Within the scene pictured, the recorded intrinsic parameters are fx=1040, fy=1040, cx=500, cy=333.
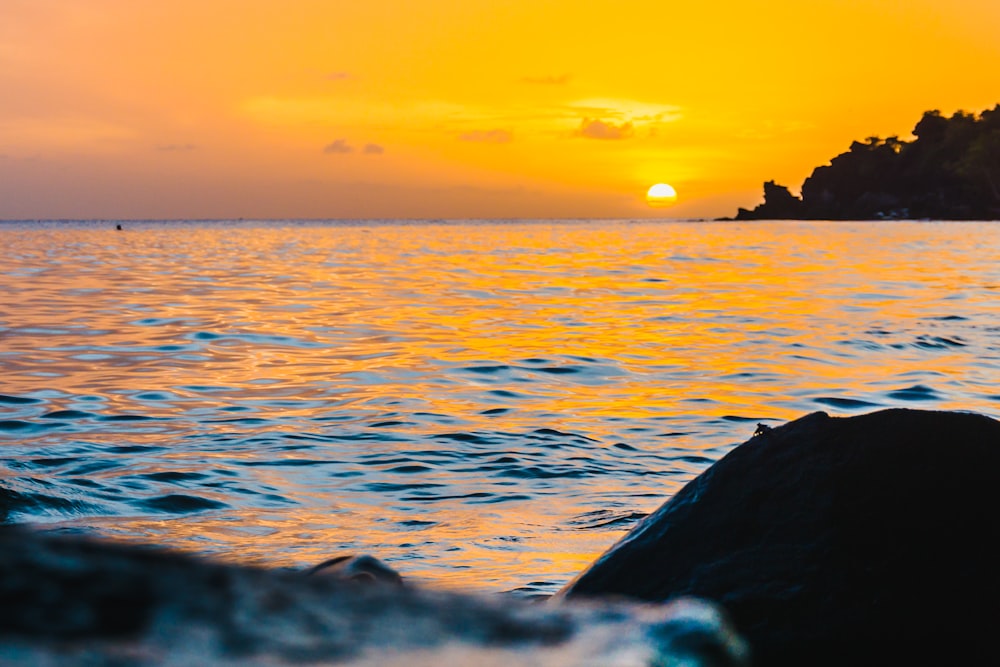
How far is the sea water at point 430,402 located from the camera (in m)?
6.55

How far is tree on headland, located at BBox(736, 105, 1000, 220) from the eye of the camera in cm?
11669

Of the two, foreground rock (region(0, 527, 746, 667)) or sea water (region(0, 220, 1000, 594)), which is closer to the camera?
foreground rock (region(0, 527, 746, 667))

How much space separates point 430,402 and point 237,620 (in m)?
9.83

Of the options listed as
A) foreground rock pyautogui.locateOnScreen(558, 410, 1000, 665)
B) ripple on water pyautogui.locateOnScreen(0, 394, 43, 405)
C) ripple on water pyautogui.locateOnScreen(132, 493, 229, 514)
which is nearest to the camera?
foreground rock pyautogui.locateOnScreen(558, 410, 1000, 665)

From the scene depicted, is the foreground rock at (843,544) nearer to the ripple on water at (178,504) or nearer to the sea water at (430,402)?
the sea water at (430,402)

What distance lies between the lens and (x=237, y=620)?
0.90m

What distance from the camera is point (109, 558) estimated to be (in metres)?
0.93

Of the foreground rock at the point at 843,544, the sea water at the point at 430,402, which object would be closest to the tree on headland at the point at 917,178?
the sea water at the point at 430,402

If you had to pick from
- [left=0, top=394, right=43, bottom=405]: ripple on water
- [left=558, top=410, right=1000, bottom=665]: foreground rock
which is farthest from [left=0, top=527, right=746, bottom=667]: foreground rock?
[left=0, top=394, right=43, bottom=405]: ripple on water

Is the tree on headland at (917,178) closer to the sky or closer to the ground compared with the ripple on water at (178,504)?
closer to the sky

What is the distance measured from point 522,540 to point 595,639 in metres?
5.11

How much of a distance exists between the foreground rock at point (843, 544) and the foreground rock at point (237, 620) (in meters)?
2.45

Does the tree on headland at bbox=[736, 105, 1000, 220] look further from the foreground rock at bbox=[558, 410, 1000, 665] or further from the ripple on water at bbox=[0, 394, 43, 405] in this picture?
the foreground rock at bbox=[558, 410, 1000, 665]

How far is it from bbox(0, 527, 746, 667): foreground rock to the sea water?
14.1ft
